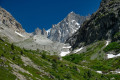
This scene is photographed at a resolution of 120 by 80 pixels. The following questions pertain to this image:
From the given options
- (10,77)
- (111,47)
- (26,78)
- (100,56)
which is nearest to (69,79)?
(26,78)

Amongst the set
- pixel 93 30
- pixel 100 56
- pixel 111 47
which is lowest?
pixel 100 56

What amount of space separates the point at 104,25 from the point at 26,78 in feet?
585

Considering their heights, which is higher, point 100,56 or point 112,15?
point 112,15

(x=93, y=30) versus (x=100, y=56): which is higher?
(x=93, y=30)

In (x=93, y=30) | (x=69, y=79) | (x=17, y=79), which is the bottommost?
(x=17, y=79)

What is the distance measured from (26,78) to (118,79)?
1771 inches

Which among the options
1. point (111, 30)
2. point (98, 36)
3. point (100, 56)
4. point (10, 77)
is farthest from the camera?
point (98, 36)

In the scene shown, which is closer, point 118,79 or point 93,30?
point 118,79

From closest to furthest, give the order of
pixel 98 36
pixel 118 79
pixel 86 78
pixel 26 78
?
pixel 26 78, pixel 86 78, pixel 118 79, pixel 98 36

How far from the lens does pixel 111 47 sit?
132m

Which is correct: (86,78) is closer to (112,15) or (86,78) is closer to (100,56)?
(100,56)

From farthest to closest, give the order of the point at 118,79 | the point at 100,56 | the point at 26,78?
the point at 100,56, the point at 118,79, the point at 26,78

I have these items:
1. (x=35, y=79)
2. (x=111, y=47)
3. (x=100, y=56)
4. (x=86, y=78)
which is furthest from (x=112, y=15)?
(x=35, y=79)

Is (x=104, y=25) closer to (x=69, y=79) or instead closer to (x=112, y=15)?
(x=112, y=15)
